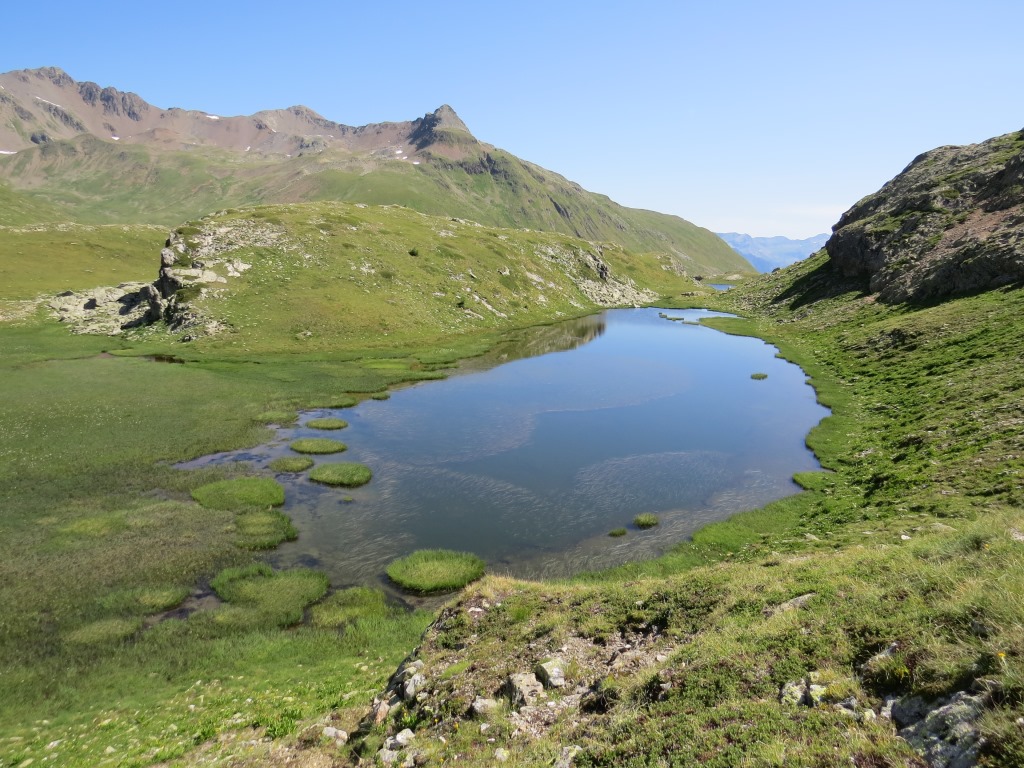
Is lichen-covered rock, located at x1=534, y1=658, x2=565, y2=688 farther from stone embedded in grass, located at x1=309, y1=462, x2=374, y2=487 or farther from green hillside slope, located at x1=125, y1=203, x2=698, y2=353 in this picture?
green hillside slope, located at x1=125, y1=203, x2=698, y2=353

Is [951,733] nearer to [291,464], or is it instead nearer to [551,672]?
[551,672]

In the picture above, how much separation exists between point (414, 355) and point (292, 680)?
6895 centimetres

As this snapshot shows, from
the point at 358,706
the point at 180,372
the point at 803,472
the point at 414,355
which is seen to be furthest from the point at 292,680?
the point at 414,355

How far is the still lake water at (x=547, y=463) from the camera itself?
33.2 m

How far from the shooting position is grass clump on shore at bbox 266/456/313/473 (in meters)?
43.5

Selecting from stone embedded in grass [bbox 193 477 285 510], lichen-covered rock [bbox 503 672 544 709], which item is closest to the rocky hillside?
stone embedded in grass [bbox 193 477 285 510]

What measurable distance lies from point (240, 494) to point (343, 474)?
758 centimetres

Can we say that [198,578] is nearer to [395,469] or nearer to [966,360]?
[395,469]

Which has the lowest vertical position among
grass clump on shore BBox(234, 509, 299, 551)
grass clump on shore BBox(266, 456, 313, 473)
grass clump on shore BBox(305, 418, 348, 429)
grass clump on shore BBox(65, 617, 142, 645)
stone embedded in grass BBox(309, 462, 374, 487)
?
grass clump on shore BBox(65, 617, 142, 645)

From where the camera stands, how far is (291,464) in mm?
44188

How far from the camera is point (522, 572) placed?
30.1 meters

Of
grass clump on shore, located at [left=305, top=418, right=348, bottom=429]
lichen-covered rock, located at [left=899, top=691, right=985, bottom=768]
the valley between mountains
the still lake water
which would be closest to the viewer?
lichen-covered rock, located at [left=899, top=691, right=985, bottom=768]

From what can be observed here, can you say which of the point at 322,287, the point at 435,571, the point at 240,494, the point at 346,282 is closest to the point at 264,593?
the point at 435,571

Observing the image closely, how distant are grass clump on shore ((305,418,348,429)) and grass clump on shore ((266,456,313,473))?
26.1 feet
